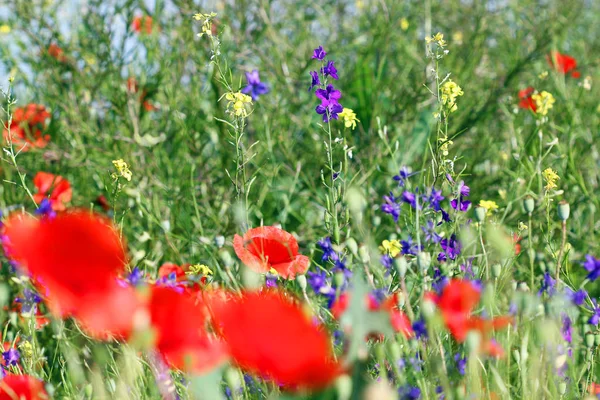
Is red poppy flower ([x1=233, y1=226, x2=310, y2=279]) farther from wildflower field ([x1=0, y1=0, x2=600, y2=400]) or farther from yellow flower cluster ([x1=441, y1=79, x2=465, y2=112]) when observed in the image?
yellow flower cluster ([x1=441, y1=79, x2=465, y2=112])

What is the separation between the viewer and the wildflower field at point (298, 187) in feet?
3.06

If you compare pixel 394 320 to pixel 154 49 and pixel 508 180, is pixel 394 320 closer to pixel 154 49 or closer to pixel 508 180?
pixel 508 180

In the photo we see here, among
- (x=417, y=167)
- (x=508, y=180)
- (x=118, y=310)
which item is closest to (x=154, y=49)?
(x=417, y=167)

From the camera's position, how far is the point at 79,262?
0.56m

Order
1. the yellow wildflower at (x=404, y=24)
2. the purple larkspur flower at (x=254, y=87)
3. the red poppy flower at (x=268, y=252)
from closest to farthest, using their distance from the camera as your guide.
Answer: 1. the red poppy flower at (x=268, y=252)
2. the purple larkspur flower at (x=254, y=87)
3. the yellow wildflower at (x=404, y=24)

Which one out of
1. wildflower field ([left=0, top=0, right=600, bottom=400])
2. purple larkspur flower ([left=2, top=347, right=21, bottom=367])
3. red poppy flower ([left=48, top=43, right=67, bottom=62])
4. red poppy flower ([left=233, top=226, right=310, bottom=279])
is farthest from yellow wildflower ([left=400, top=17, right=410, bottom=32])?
purple larkspur flower ([left=2, top=347, right=21, bottom=367])

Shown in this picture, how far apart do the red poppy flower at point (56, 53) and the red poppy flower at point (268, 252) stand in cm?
121

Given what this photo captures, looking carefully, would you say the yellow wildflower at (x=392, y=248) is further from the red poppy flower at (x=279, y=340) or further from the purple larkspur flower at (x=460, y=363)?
the red poppy flower at (x=279, y=340)

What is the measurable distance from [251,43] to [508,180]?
30.7 inches

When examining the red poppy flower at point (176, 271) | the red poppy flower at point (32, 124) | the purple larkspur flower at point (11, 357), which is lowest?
the red poppy flower at point (32, 124)

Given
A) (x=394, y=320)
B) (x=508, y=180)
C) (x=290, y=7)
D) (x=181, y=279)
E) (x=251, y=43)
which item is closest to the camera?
(x=394, y=320)

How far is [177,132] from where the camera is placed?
2008mm

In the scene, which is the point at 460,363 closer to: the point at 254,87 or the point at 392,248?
the point at 392,248

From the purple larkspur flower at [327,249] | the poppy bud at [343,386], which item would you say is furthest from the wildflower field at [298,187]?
the poppy bud at [343,386]
